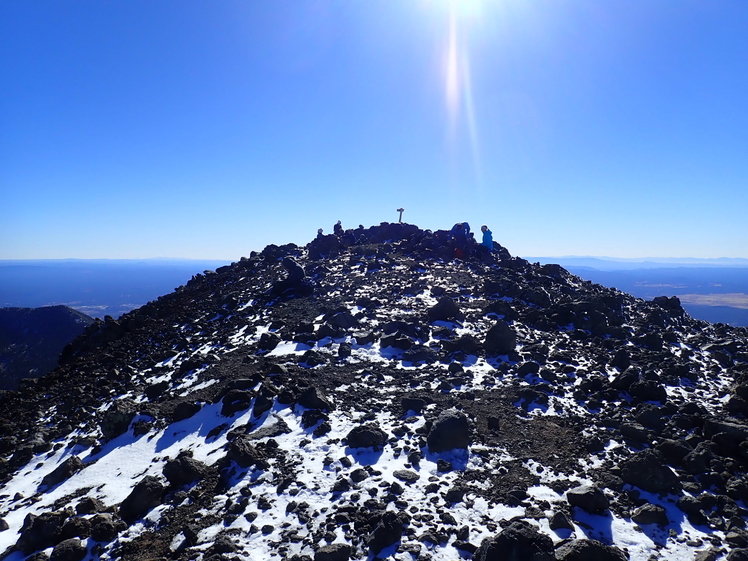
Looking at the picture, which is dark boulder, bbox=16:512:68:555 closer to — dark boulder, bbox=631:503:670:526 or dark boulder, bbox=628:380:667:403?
dark boulder, bbox=631:503:670:526

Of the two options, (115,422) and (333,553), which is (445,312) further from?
(115,422)

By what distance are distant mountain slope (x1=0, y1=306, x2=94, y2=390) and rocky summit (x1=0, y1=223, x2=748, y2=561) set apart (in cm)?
3285

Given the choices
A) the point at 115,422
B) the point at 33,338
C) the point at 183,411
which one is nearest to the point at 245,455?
the point at 183,411

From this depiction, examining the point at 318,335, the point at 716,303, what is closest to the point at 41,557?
the point at 318,335

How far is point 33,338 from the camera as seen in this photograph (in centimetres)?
5066

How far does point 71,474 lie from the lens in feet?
35.1

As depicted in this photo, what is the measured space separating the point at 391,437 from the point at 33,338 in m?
60.6

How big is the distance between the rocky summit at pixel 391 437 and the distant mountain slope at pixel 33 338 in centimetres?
3285

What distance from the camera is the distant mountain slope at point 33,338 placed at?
4350 centimetres

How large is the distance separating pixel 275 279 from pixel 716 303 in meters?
187

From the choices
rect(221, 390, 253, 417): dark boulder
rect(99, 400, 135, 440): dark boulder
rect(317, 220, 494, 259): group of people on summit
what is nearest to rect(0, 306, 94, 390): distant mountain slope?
rect(99, 400, 135, 440): dark boulder

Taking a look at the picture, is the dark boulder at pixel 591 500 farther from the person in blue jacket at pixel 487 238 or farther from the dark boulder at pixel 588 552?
the person in blue jacket at pixel 487 238

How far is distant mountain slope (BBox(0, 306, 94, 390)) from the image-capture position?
43.5 m

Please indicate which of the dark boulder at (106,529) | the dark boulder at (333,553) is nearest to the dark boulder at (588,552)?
the dark boulder at (333,553)
